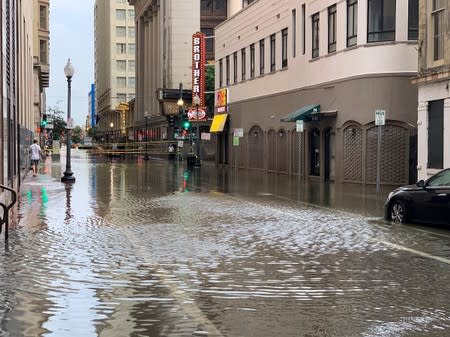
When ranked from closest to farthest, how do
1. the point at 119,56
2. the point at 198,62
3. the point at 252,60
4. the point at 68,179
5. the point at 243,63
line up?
the point at 68,179, the point at 252,60, the point at 243,63, the point at 198,62, the point at 119,56

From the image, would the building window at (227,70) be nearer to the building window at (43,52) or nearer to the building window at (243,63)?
the building window at (243,63)

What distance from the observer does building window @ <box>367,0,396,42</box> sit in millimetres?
28312

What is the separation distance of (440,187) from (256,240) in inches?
172

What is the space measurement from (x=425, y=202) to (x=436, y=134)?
984cm

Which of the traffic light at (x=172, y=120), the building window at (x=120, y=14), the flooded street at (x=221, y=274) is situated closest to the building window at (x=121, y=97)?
the building window at (x=120, y=14)

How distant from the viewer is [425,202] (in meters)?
14.1

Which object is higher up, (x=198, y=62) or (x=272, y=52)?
(x=198, y=62)

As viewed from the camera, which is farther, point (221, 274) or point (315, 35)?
point (315, 35)

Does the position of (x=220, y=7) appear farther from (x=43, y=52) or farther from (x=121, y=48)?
(x=121, y=48)

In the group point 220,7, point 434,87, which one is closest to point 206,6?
point 220,7

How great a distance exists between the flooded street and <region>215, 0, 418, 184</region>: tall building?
11.9m

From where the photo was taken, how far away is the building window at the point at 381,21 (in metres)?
28.3

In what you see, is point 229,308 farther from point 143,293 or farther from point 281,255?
point 281,255

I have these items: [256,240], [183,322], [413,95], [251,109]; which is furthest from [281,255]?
[251,109]
